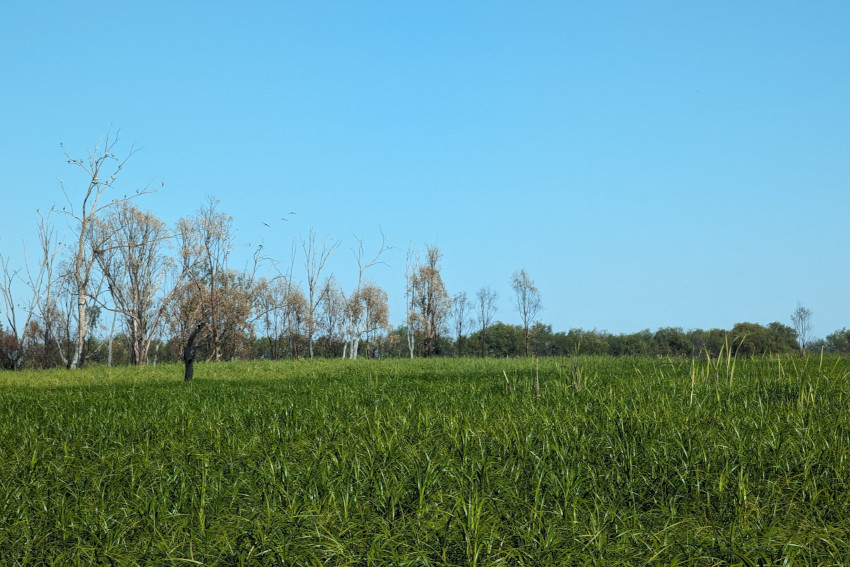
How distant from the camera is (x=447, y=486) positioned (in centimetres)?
410

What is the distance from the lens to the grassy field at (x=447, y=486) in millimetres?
3148

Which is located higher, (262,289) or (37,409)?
(262,289)

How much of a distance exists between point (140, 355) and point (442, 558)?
39.8 m

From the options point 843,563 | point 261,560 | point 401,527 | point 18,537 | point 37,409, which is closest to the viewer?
point 843,563

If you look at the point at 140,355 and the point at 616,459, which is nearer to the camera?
the point at 616,459

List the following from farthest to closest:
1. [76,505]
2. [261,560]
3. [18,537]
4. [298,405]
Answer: [298,405], [76,505], [18,537], [261,560]

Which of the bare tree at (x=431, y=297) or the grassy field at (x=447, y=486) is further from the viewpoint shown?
the bare tree at (x=431, y=297)

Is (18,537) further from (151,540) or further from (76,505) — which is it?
(151,540)

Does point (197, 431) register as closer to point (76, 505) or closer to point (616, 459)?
point (76, 505)

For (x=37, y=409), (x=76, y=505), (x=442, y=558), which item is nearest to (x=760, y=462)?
(x=442, y=558)

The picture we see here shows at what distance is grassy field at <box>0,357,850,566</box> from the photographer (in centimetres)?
315

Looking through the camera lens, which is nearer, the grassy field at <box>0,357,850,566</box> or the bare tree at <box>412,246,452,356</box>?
the grassy field at <box>0,357,850,566</box>

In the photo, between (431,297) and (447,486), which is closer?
(447,486)

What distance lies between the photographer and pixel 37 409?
921 centimetres
